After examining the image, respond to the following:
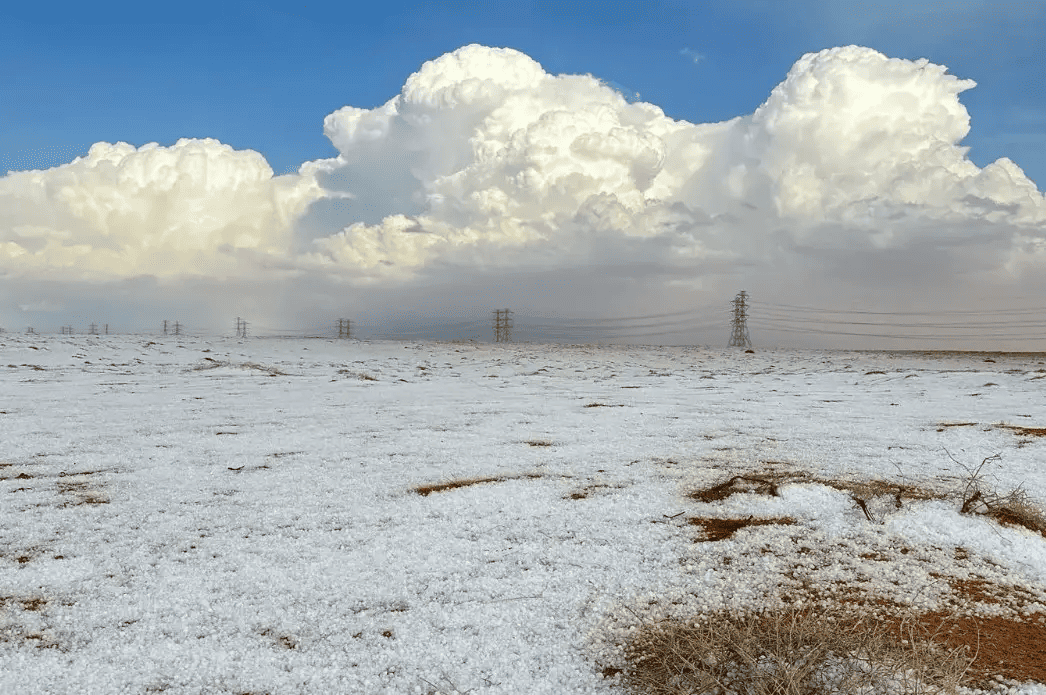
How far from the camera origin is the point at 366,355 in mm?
18812

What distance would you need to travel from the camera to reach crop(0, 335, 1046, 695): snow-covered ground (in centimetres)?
185

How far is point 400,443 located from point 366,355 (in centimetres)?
1449

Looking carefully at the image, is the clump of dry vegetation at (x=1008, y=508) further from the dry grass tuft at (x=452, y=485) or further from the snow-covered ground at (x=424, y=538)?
the dry grass tuft at (x=452, y=485)

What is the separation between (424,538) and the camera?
270 centimetres

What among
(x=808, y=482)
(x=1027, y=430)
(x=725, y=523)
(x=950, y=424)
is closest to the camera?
(x=725, y=523)

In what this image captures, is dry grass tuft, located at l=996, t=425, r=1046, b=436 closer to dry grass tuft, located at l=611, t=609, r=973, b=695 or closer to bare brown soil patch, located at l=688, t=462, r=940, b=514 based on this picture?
bare brown soil patch, located at l=688, t=462, r=940, b=514

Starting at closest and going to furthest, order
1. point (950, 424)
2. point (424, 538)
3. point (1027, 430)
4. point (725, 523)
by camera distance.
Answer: point (424, 538) < point (725, 523) < point (1027, 430) < point (950, 424)

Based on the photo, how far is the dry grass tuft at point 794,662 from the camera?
1534mm

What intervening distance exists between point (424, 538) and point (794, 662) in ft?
5.10

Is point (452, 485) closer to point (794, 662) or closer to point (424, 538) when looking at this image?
point (424, 538)

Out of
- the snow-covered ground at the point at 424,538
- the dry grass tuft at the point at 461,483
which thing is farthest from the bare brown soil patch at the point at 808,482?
the dry grass tuft at the point at 461,483

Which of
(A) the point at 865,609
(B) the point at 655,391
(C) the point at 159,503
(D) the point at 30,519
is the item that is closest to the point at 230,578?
(C) the point at 159,503

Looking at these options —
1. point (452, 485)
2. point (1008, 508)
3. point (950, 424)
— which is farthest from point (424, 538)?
point (950, 424)

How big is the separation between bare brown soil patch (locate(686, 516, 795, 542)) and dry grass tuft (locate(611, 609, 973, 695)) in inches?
33.1
